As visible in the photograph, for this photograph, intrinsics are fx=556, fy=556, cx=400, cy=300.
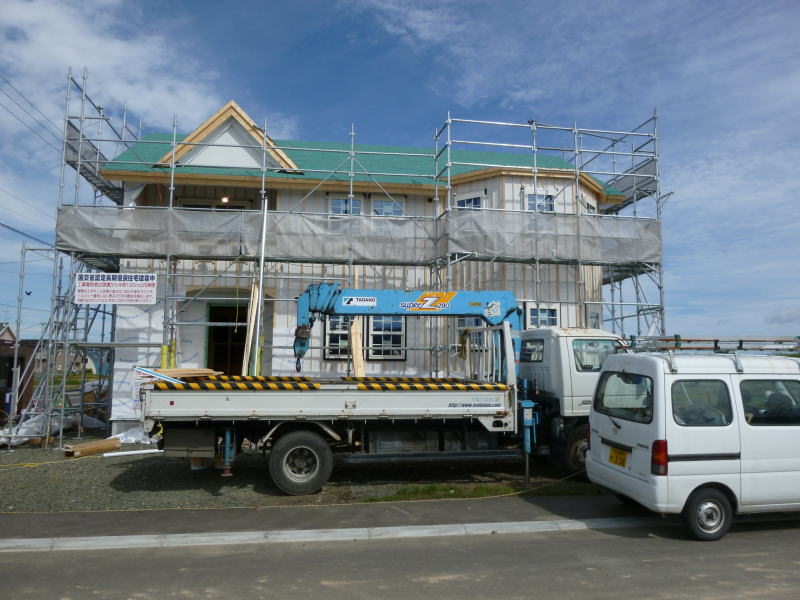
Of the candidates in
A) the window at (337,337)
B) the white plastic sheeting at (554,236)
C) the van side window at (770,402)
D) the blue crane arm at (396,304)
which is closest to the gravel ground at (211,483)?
the blue crane arm at (396,304)

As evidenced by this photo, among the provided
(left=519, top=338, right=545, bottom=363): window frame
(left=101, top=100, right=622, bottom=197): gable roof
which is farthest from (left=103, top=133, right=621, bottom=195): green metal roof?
(left=519, top=338, right=545, bottom=363): window frame

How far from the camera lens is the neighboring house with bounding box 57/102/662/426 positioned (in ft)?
45.1

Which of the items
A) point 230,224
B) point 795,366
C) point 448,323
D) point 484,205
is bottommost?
point 795,366

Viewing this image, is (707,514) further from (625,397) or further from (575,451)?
(575,451)

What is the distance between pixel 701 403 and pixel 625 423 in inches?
33.7

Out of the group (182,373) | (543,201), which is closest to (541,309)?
(543,201)

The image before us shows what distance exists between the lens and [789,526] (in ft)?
21.9

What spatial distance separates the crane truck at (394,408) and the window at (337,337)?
196 inches

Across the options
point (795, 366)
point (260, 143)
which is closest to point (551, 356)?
point (795, 366)

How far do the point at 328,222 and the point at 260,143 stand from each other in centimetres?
366

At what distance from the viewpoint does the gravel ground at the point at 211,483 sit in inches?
311

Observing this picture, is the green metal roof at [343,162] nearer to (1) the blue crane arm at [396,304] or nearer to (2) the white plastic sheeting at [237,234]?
(2) the white plastic sheeting at [237,234]

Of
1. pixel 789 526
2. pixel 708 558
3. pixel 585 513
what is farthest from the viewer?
pixel 585 513

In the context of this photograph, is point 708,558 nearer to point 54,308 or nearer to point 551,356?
point 551,356
